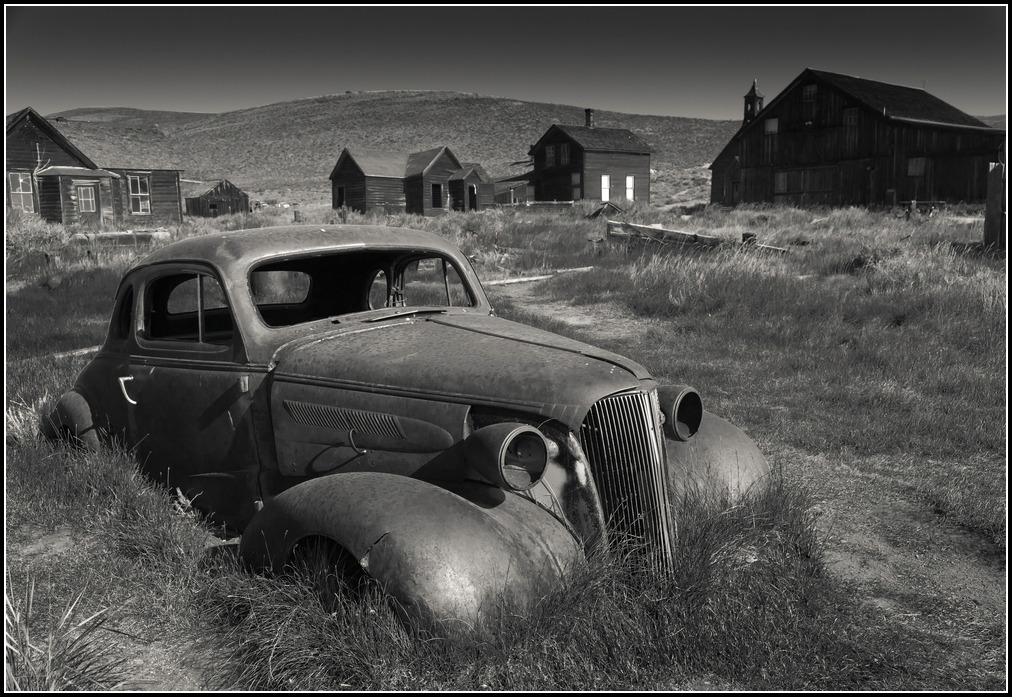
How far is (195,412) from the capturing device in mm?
3867

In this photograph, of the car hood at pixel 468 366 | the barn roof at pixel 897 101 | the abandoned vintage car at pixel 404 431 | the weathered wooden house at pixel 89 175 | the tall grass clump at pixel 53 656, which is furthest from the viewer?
the barn roof at pixel 897 101

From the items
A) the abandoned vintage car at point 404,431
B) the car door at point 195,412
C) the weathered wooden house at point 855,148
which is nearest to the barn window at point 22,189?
the weathered wooden house at point 855,148

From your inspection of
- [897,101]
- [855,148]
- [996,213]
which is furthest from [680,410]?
[897,101]

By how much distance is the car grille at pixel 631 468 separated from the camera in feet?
9.87

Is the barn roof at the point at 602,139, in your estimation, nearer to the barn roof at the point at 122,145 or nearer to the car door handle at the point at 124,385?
the barn roof at the point at 122,145

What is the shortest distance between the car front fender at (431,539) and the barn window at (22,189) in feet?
124

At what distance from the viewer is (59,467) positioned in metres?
4.27

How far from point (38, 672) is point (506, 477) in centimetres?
160

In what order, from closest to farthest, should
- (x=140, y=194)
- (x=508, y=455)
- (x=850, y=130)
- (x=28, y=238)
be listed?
(x=508, y=455), (x=28, y=238), (x=850, y=130), (x=140, y=194)

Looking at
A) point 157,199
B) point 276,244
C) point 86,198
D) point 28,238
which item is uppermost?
point 157,199

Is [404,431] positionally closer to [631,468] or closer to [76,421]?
[631,468]

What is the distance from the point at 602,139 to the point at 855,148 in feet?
66.0

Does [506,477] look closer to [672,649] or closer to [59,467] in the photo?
[672,649]

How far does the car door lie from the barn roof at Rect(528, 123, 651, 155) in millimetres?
49765
